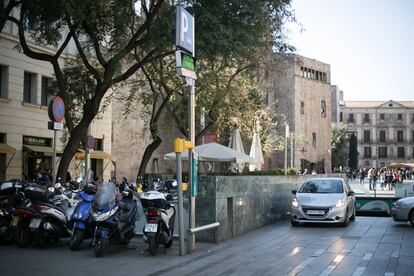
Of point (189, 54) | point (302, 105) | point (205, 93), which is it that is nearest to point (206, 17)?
point (189, 54)

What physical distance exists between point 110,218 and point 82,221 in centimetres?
75

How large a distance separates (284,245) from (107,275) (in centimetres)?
479

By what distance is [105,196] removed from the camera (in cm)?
1019

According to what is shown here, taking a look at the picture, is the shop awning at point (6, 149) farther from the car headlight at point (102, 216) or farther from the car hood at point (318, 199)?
the car headlight at point (102, 216)

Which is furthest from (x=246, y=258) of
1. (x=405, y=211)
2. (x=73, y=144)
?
(x=73, y=144)

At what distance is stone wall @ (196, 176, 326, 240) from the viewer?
11.9m

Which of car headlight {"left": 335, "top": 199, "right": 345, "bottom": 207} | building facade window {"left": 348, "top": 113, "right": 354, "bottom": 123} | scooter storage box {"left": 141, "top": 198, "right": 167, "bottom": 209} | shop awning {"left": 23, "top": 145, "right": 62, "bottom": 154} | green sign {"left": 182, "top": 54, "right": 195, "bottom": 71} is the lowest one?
car headlight {"left": 335, "top": 199, "right": 345, "bottom": 207}

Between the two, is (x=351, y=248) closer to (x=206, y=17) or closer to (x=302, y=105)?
(x=206, y=17)

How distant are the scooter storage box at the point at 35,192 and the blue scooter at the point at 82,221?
2.62 ft

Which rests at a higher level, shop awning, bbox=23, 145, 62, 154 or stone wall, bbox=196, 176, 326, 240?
shop awning, bbox=23, 145, 62, 154

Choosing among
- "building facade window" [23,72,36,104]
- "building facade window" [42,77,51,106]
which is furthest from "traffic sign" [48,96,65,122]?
"building facade window" [42,77,51,106]

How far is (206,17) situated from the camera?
52.1 feet

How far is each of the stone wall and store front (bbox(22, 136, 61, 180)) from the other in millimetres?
14033

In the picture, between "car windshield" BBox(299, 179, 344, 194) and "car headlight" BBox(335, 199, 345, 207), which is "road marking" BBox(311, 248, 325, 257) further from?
"car windshield" BBox(299, 179, 344, 194)
